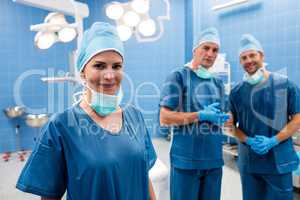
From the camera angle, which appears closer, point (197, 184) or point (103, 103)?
point (103, 103)

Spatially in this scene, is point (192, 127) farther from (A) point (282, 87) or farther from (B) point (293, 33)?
(B) point (293, 33)

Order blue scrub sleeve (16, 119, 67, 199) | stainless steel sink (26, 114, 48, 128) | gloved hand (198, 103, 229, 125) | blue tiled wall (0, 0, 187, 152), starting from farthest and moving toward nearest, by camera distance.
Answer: blue tiled wall (0, 0, 187, 152) → stainless steel sink (26, 114, 48, 128) → gloved hand (198, 103, 229, 125) → blue scrub sleeve (16, 119, 67, 199)

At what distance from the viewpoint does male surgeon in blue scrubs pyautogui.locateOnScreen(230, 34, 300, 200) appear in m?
1.53

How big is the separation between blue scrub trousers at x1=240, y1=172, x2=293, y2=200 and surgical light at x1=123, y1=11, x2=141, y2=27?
1064 millimetres

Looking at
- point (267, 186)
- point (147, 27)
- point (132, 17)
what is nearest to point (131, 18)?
point (132, 17)

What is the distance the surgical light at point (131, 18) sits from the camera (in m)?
1.57

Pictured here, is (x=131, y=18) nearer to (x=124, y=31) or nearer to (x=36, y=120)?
(x=124, y=31)

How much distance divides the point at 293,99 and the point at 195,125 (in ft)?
1.82

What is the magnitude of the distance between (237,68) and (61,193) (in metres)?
2.81

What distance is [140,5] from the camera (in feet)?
5.10

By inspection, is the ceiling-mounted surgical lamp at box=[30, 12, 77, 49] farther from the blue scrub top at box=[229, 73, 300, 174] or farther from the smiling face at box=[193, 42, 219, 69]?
the blue scrub top at box=[229, 73, 300, 174]

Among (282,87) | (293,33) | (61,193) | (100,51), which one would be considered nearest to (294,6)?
(293,33)

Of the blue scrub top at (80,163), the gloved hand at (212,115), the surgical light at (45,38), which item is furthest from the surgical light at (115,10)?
the blue scrub top at (80,163)

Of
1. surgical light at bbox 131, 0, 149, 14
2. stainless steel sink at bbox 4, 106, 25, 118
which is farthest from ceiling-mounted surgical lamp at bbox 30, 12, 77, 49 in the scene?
stainless steel sink at bbox 4, 106, 25, 118
